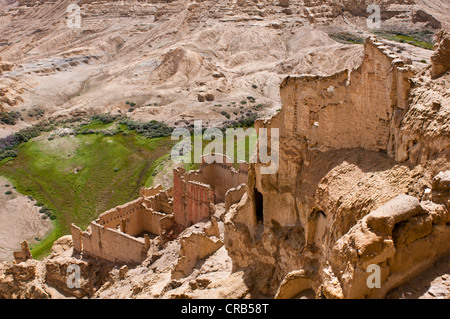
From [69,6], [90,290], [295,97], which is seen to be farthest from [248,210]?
[69,6]

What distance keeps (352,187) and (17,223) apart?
2852cm

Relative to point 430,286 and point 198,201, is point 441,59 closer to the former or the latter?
point 430,286

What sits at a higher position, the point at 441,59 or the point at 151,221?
the point at 441,59

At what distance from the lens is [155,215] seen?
27.2m

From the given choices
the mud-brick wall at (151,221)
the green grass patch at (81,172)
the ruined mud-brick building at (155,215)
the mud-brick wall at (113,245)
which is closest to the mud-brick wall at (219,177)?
the ruined mud-brick building at (155,215)

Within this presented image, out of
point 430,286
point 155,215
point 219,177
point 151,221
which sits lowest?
point 151,221

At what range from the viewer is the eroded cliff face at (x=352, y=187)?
7.58 m

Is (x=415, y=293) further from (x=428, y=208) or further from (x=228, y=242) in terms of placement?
(x=228, y=242)

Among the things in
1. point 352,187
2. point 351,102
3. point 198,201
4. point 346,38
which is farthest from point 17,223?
point 346,38

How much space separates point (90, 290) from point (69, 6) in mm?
99325

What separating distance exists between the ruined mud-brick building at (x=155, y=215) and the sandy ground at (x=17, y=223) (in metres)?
5.97

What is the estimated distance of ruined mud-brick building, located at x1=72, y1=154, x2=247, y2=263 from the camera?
24.8 m

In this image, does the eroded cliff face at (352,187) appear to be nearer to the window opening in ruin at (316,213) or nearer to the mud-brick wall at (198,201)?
the window opening in ruin at (316,213)

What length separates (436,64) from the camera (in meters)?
10.1
